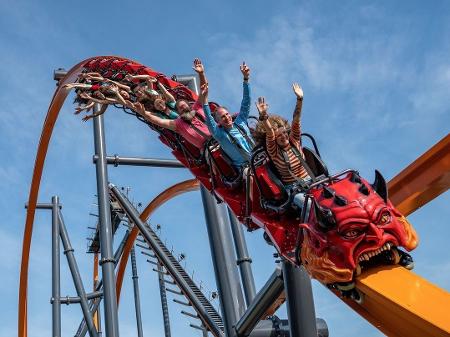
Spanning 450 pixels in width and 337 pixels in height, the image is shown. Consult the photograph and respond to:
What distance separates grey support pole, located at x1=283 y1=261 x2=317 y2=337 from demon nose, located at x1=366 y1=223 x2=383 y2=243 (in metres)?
0.93

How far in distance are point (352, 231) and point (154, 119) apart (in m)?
2.16

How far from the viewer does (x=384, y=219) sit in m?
2.72

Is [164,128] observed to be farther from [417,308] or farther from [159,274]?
[159,274]

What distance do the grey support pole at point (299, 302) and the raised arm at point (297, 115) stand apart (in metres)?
0.74

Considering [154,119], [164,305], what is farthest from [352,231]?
[164,305]

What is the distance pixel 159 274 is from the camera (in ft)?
34.3

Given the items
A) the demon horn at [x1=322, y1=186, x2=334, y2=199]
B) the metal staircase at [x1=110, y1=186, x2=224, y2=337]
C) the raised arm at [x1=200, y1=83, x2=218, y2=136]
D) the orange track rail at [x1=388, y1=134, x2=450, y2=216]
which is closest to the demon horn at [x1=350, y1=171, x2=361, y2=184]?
the demon horn at [x1=322, y1=186, x2=334, y2=199]

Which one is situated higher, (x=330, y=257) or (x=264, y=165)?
(x=264, y=165)

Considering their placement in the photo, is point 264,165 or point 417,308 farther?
point 264,165

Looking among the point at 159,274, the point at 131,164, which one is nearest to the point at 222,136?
the point at 131,164

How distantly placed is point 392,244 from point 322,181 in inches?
18.3

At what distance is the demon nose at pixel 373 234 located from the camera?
2.64 metres

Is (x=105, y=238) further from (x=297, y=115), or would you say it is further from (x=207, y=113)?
(x=297, y=115)

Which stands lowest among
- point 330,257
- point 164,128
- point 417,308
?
point 417,308
